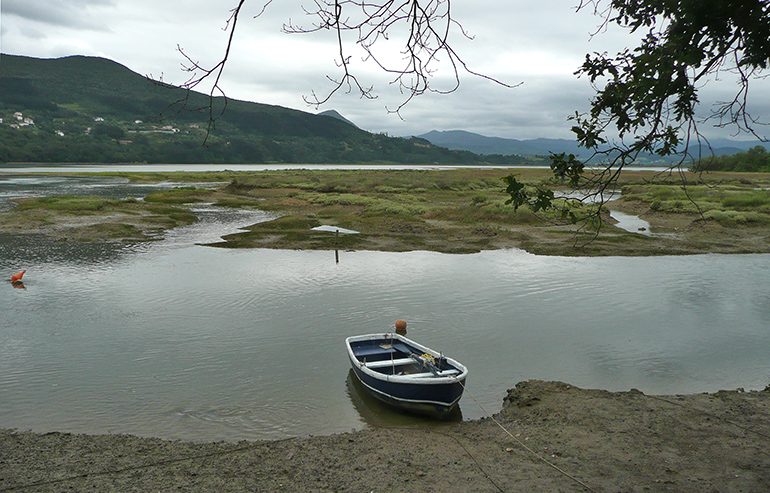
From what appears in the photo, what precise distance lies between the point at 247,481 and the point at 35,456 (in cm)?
417

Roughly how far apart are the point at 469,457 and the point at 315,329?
9642 mm

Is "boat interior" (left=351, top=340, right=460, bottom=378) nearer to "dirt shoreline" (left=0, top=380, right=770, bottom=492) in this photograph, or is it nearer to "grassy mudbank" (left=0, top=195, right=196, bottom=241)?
"dirt shoreline" (left=0, top=380, right=770, bottom=492)

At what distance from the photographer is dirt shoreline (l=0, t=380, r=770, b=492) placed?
8.31m

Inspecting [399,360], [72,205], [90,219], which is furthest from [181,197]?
[399,360]

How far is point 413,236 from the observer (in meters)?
37.6

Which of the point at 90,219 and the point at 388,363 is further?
the point at 90,219

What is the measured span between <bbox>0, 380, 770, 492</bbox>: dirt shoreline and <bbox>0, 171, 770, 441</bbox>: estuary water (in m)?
1.11

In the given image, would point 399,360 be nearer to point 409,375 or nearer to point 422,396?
point 409,375

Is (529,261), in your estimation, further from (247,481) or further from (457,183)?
(457,183)

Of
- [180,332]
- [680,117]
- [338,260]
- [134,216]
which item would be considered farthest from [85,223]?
[680,117]

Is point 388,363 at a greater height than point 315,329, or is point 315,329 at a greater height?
point 388,363

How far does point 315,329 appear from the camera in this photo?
18.2 m

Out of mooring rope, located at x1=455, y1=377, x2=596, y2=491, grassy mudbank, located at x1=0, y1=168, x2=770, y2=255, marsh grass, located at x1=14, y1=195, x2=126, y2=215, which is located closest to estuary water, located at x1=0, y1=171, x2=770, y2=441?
mooring rope, located at x1=455, y1=377, x2=596, y2=491

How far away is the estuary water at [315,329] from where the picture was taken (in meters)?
12.4
